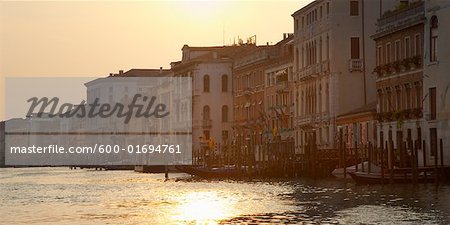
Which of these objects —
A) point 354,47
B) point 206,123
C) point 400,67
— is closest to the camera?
point 400,67

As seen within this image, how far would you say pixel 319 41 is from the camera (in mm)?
79125

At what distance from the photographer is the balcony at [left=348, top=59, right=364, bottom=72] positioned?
7600 centimetres

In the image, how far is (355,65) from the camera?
7612 centimetres

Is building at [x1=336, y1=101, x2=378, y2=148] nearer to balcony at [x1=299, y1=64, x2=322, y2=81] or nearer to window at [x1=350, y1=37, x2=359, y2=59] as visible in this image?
window at [x1=350, y1=37, x2=359, y2=59]

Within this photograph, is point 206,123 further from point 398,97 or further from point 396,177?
point 396,177

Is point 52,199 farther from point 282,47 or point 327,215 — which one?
point 282,47

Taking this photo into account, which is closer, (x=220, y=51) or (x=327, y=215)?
(x=327, y=215)

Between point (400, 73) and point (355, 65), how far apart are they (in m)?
13.5

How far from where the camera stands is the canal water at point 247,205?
39.0 m

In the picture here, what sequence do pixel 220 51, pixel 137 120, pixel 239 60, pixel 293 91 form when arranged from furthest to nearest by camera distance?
pixel 137 120, pixel 220 51, pixel 239 60, pixel 293 91

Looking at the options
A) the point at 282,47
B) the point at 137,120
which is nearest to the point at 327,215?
the point at 282,47

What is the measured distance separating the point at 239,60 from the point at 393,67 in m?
44.7

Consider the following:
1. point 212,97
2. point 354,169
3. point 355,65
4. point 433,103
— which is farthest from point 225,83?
point 433,103

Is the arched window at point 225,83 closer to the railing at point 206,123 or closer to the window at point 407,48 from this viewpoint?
the railing at point 206,123
